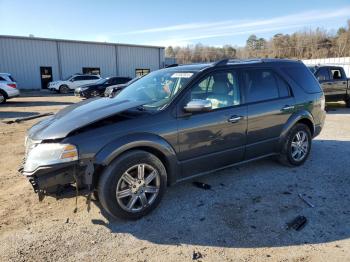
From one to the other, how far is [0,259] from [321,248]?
3137 millimetres

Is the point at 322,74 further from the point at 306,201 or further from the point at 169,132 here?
the point at 169,132

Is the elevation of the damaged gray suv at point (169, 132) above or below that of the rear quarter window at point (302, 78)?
below

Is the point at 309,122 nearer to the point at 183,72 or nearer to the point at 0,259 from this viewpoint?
the point at 183,72

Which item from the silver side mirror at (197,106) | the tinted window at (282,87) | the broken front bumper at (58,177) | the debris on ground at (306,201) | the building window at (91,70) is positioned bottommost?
the debris on ground at (306,201)

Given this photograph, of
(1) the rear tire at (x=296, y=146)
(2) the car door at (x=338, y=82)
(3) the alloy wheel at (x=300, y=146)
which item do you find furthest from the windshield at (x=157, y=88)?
(2) the car door at (x=338, y=82)

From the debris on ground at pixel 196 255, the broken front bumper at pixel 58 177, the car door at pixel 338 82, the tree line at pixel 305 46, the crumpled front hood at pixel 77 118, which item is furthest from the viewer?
the tree line at pixel 305 46

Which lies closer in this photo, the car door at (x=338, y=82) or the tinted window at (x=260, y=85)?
the tinted window at (x=260, y=85)

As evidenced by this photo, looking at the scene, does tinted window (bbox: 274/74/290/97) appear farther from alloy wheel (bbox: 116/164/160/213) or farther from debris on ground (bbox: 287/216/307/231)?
alloy wheel (bbox: 116/164/160/213)

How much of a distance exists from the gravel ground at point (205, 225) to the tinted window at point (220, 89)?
1245 millimetres

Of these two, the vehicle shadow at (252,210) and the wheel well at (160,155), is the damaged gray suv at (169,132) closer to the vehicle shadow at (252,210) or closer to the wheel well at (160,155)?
the wheel well at (160,155)

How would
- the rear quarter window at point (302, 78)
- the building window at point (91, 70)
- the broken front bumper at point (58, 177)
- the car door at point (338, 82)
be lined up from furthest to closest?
1. the building window at point (91, 70)
2. the car door at point (338, 82)
3. the rear quarter window at point (302, 78)
4. the broken front bumper at point (58, 177)

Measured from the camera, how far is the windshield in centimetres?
412

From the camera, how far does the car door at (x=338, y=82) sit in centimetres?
1338

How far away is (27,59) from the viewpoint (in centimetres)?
3203
